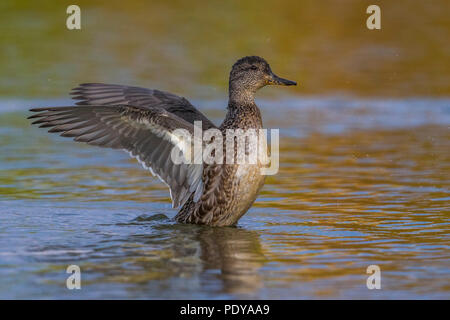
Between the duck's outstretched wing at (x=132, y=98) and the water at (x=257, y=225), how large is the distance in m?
0.90

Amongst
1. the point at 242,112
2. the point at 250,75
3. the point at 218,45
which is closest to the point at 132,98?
the point at 250,75

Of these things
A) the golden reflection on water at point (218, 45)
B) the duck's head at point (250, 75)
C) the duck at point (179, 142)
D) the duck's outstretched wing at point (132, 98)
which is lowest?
the duck at point (179, 142)

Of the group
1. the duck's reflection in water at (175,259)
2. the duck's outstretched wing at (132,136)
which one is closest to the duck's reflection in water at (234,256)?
the duck's reflection in water at (175,259)

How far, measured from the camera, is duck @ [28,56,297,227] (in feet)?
23.5

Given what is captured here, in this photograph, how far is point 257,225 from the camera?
24.6ft

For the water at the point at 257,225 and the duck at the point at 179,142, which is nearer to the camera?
the water at the point at 257,225

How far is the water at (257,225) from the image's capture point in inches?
222

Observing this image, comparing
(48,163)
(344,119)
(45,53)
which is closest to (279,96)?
(344,119)

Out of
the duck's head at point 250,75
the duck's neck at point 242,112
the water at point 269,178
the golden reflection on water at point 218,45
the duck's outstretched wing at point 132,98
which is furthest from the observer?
the golden reflection on water at point 218,45

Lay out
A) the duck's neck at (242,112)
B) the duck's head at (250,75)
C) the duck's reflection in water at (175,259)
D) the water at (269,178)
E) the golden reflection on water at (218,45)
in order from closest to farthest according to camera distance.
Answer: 1. the duck's reflection in water at (175,259)
2. the water at (269,178)
3. the duck's neck at (242,112)
4. the duck's head at (250,75)
5. the golden reflection on water at (218,45)

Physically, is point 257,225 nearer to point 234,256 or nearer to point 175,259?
point 234,256

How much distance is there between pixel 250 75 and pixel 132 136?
1.14 m

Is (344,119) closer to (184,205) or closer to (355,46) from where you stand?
(355,46)

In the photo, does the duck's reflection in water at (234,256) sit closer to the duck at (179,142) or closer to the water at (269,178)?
the water at (269,178)
